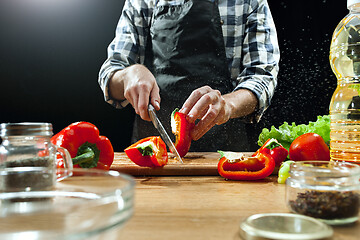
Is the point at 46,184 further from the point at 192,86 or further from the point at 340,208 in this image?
the point at 192,86

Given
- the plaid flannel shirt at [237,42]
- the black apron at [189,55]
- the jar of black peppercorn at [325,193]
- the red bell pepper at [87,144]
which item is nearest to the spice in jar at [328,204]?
the jar of black peppercorn at [325,193]

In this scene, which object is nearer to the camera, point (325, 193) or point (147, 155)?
point (325, 193)

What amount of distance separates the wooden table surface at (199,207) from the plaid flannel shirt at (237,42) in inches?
36.0

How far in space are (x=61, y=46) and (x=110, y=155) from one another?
69.3 inches

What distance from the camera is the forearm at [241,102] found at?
1.55m

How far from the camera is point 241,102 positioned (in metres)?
1.60

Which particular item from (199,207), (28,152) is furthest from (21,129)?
(199,207)

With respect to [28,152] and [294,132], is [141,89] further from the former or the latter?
[28,152]

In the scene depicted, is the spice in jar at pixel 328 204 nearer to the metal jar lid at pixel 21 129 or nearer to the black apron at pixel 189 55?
the metal jar lid at pixel 21 129

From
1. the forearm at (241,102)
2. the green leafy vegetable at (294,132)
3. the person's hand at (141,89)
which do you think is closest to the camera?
the green leafy vegetable at (294,132)

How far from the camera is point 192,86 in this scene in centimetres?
184

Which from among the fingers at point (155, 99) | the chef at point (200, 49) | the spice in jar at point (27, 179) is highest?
the chef at point (200, 49)

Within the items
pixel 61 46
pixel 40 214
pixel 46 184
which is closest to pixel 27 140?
pixel 46 184

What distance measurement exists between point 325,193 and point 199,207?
21 centimetres
